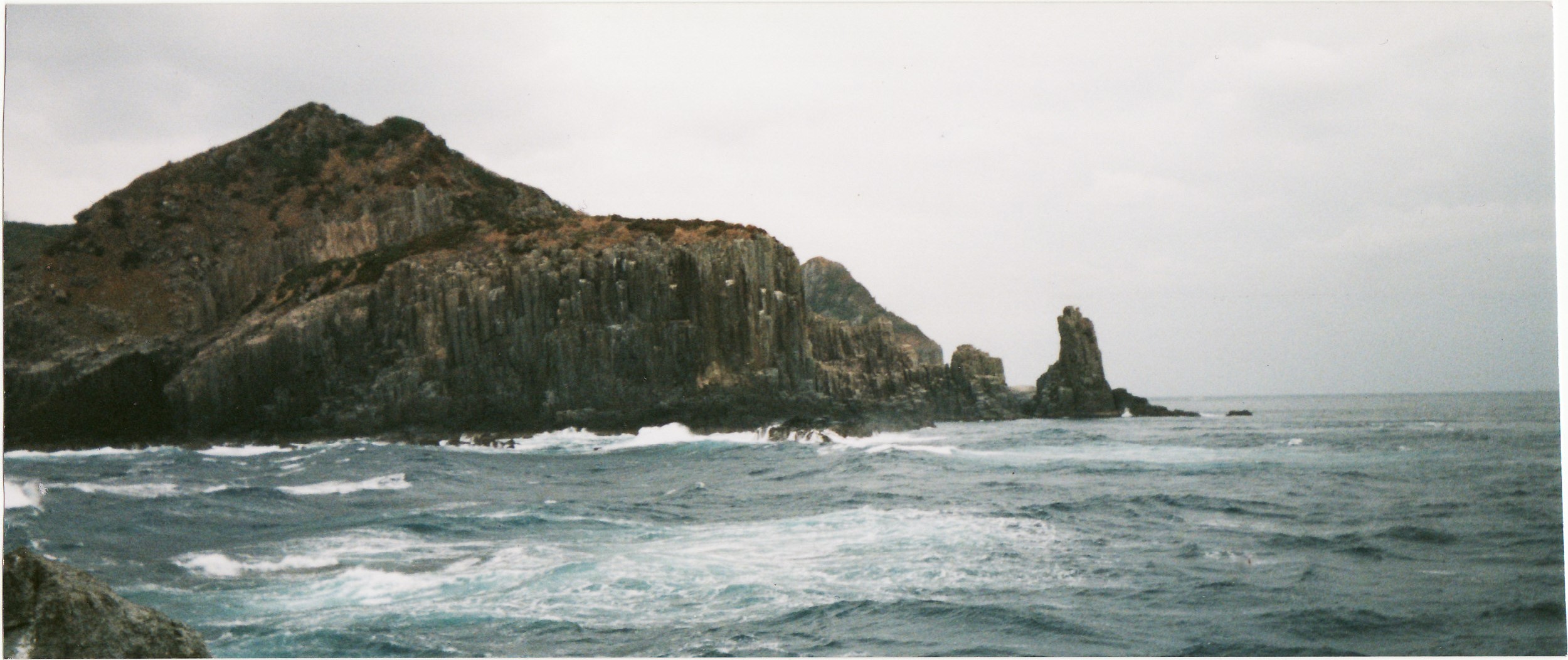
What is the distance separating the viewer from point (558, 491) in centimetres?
916

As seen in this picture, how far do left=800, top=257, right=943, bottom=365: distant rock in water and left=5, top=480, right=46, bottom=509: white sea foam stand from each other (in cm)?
708

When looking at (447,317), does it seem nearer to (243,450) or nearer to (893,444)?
(243,450)

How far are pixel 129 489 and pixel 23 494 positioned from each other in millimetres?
1374

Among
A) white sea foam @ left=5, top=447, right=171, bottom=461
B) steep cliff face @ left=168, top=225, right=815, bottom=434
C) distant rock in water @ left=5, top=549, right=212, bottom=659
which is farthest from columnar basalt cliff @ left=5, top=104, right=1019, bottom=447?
distant rock in water @ left=5, top=549, right=212, bottom=659

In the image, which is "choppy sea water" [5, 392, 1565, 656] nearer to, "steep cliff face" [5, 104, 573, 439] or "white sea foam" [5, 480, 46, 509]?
"white sea foam" [5, 480, 46, 509]

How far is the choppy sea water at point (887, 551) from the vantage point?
572 centimetres

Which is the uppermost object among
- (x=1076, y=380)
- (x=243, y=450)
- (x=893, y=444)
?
(x=1076, y=380)

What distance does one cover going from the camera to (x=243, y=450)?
1275 cm

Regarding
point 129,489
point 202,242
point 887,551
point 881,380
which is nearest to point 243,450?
point 129,489

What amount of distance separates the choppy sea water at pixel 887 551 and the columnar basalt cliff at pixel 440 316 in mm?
4083

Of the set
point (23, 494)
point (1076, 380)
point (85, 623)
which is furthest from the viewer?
point (1076, 380)

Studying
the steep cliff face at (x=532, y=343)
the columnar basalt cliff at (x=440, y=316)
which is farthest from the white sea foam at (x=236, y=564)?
the steep cliff face at (x=532, y=343)

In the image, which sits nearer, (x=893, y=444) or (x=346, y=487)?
(x=346, y=487)

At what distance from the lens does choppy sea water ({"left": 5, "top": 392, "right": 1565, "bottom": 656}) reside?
5719mm
